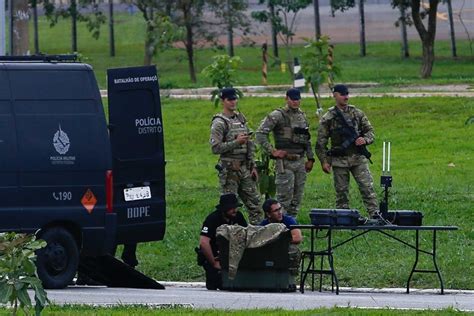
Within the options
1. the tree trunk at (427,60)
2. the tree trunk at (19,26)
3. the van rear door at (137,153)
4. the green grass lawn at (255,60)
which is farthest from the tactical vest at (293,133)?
the tree trunk at (427,60)

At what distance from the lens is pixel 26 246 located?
1103 cm

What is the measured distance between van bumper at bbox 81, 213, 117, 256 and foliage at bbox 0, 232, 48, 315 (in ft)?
16.2

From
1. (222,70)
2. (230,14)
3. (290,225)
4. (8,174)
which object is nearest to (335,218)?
(290,225)

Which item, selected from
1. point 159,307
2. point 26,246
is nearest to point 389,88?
point 159,307

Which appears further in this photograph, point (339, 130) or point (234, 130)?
point (339, 130)

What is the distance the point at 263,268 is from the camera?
52.1ft

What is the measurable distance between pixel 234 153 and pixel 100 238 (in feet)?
8.43

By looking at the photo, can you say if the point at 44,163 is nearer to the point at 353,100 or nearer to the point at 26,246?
the point at 26,246

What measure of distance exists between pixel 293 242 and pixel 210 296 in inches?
45.0

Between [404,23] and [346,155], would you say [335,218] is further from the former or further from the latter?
[404,23]

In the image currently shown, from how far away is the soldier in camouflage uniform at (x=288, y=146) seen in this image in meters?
18.4

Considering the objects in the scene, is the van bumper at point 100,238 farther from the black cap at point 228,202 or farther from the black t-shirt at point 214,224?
the black cap at point 228,202

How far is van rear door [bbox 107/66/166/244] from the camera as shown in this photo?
16.7 m

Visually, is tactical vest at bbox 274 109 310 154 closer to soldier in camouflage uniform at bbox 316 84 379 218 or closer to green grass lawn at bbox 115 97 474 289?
soldier in camouflage uniform at bbox 316 84 379 218
